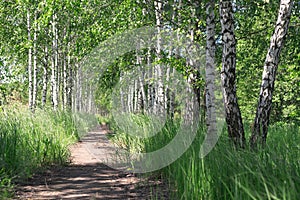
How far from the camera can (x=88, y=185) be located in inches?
234

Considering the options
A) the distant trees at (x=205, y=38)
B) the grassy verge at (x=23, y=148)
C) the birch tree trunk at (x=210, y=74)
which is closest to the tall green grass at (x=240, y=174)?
the birch tree trunk at (x=210, y=74)

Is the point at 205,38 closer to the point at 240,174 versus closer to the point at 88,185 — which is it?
the point at 88,185

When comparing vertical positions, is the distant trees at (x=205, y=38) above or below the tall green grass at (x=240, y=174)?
above

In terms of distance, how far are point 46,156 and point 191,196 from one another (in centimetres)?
411

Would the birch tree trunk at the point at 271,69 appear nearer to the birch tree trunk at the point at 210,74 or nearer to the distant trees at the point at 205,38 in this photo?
the distant trees at the point at 205,38

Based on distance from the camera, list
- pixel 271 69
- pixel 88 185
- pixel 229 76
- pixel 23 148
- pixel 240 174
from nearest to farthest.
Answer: pixel 240 174 < pixel 271 69 < pixel 229 76 < pixel 88 185 < pixel 23 148

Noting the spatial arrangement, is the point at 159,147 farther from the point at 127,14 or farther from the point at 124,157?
the point at 127,14

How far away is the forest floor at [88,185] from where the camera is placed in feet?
17.1

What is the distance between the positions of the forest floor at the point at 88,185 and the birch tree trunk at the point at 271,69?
1.57 m

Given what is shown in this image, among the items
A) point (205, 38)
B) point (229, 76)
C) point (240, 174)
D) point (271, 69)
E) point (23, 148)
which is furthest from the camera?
point (205, 38)

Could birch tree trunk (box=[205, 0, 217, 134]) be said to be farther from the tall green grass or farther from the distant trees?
the tall green grass

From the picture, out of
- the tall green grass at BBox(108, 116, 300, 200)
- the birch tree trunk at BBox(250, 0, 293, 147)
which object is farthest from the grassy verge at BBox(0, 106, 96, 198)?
the birch tree trunk at BBox(250, 0, 293, 147)

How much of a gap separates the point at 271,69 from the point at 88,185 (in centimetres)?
335

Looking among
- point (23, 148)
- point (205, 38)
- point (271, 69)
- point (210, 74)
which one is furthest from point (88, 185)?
point (205, 38)
